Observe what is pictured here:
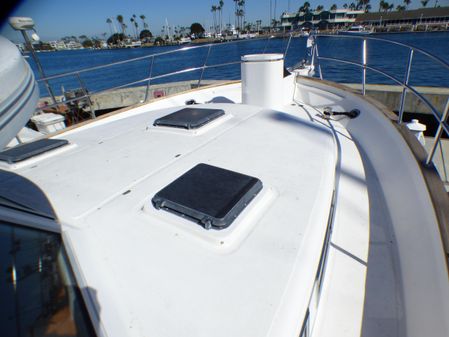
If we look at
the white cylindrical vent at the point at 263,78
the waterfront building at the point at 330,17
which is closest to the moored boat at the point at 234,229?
the white cylindrical vent at the point at 263,78

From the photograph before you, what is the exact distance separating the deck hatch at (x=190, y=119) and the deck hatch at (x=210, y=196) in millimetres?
688

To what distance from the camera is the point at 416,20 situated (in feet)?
175

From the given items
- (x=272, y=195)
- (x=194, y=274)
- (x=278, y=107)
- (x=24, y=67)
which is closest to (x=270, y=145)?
(x=272, y=195)

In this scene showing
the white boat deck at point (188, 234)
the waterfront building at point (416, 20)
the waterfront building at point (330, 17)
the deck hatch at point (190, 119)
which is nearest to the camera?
the white boat deck at point (188, 234)

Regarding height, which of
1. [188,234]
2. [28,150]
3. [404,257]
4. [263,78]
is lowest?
[404,257]

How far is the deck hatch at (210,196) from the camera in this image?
3.06 ft

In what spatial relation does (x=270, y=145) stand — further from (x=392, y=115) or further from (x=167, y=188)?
(x=392, y=115)

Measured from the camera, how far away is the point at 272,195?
1.13 metres

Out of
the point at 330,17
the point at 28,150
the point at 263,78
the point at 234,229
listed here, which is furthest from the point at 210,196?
the point at 330,17

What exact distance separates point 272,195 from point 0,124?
0.92m

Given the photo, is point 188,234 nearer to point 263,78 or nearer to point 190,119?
point 190,119

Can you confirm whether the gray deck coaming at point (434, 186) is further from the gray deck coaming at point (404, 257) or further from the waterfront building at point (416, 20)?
the waterfront building at point (416, 20)

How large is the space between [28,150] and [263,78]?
2.37 metres

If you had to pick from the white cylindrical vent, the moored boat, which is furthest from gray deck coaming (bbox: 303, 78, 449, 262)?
the white cylindrical vent
